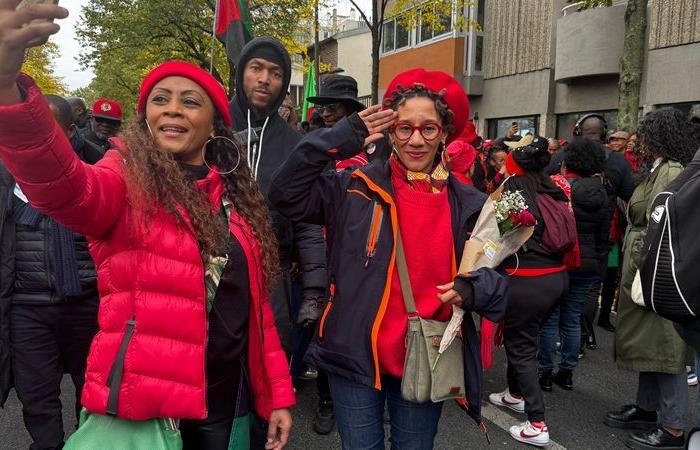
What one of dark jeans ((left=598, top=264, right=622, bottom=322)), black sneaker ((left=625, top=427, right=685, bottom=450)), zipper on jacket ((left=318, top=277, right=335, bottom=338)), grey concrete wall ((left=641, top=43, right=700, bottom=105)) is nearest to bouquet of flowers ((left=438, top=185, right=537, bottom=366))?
zipper on jacket ((left=318, top=277, right=335, bottom=338))

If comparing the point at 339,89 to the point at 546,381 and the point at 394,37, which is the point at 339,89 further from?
the point at 394,37

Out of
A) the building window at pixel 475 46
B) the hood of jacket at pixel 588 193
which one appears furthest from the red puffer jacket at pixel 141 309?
the building window at pixel 475 46

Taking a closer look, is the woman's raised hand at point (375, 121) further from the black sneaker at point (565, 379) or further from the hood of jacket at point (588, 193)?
the black sneaker at point (565, 379)

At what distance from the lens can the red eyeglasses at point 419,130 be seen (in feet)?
7.27

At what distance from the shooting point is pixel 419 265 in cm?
218

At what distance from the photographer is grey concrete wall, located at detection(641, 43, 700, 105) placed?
12.0 m

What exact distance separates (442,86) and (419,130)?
257 millimetres

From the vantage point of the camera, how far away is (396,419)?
2.28 meters

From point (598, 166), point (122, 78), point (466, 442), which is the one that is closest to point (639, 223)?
point (598, 166)

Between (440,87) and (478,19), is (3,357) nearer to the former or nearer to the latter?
(440,87)

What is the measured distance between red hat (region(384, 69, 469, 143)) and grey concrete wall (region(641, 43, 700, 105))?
1220cm

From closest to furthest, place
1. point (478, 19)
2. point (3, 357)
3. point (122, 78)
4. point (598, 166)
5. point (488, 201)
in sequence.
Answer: point (488, 201), point (3, 357), point (598, 166), point (478, 19), point (122, 78)

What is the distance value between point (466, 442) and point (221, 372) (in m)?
2.37

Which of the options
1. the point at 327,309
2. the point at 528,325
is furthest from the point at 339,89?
the point at 327,309
